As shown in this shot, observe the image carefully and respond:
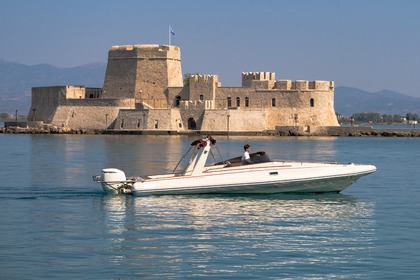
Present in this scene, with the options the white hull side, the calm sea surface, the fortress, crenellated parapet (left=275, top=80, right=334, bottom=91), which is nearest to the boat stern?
the calm sea surface

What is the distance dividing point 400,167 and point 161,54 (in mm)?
37137

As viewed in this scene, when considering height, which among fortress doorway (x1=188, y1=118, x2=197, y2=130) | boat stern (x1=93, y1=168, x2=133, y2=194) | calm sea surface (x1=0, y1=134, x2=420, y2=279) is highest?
fortress doorway (x1=188, y1=118, x2=197, y2=130)

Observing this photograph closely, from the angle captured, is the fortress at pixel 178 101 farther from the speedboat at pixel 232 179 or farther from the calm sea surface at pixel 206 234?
the speedboat at pixel 232 179

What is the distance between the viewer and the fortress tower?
7350 cm

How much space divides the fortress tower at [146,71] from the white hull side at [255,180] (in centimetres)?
5018

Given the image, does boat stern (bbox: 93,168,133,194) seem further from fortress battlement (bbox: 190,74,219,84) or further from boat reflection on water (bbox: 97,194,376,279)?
fortress battlement (bbox: 190,74,219,84)

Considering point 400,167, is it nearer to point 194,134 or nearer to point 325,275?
point 325,275

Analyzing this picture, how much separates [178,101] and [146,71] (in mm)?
3379

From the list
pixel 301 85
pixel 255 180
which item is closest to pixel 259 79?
pixel 301 85

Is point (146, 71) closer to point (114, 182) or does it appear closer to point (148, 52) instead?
point (148, 52)

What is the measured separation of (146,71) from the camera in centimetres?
7369

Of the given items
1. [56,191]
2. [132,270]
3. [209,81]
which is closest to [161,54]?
[209,81]

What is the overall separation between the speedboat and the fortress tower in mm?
50085

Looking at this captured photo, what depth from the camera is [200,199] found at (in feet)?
75.4
